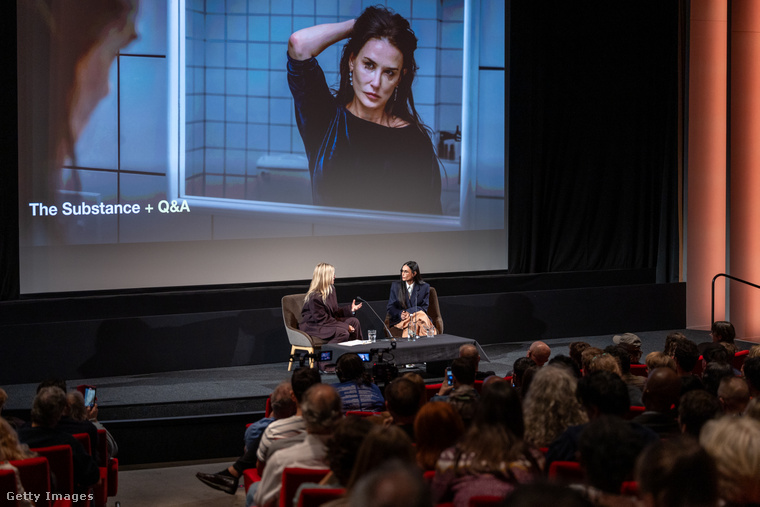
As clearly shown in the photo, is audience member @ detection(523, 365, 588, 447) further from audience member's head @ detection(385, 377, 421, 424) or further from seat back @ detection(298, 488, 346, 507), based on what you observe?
seat back @ detection(298, 488, 346, 507)

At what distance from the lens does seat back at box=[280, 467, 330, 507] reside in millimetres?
2779

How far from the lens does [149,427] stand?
5453mm

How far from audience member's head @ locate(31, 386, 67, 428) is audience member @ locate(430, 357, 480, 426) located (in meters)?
1.56

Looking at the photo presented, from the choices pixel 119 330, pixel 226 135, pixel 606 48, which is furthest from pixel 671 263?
pixel 119 330

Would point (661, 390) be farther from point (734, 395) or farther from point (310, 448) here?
point (310, 448)

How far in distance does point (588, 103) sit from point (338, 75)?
122 inches

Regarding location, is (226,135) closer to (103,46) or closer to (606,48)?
(103,46)

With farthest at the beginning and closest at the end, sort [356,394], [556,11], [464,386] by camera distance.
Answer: [556,11]
[356,394]
[464,386]

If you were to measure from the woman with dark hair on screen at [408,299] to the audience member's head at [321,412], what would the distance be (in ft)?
14.3

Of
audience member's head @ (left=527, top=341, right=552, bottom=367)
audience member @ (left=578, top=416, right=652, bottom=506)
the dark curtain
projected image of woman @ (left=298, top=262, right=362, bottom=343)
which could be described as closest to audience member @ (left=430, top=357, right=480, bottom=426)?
audience member's head @ (left=527, top=341, right=552, bottom=367)

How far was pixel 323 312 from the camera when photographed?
714cm

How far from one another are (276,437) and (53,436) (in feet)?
2.86

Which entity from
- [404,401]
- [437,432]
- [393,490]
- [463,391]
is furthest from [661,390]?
[393,490]

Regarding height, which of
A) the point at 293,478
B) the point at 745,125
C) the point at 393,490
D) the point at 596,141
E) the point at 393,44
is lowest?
the point at 293,478
